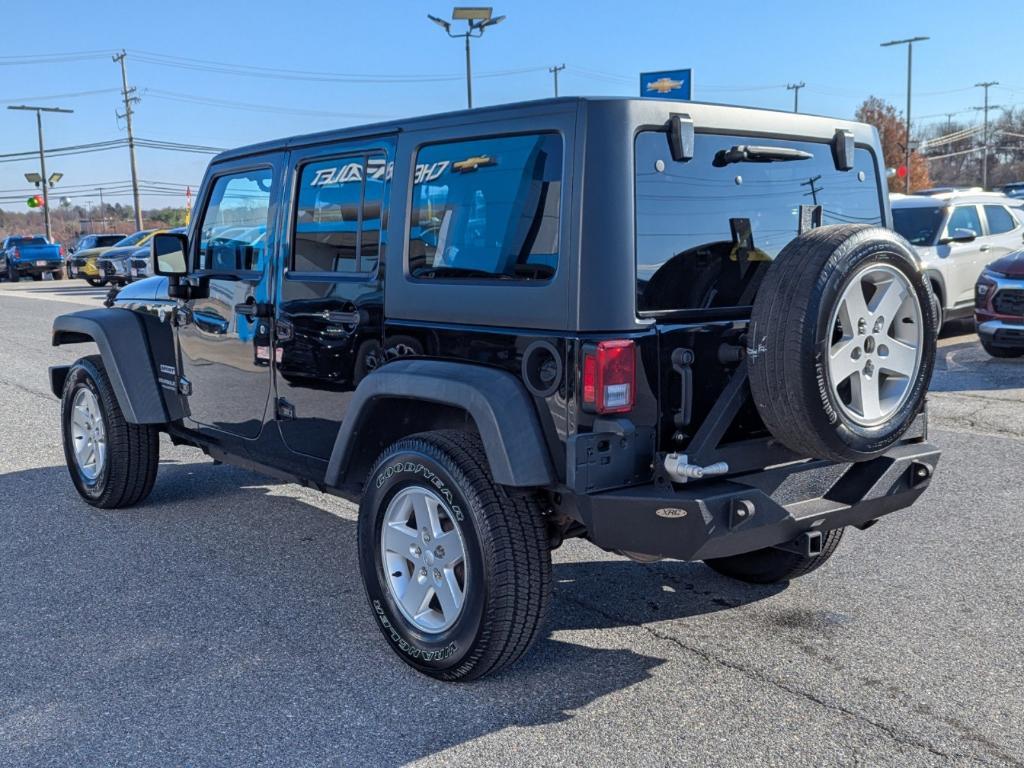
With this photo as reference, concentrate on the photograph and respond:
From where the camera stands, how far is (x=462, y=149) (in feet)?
11.9

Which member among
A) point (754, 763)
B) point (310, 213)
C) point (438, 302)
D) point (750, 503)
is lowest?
point (754, 763)

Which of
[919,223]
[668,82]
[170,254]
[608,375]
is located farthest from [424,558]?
[919,223]

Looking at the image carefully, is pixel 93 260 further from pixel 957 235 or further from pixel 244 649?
pixel 244 649

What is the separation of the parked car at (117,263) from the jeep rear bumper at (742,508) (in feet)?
87.5

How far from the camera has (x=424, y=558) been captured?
3621 millimetres

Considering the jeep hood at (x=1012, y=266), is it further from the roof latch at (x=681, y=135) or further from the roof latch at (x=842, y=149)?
the roof latch at (x=681, y=135)

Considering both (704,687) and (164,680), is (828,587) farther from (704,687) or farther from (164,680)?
(164,680)

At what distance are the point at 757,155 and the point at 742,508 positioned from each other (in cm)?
126

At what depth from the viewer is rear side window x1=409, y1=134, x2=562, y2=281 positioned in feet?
10.9

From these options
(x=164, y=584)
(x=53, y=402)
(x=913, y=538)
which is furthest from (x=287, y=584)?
(x=53, y=402)

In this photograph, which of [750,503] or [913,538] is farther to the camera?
[913,538]

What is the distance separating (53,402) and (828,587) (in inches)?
313

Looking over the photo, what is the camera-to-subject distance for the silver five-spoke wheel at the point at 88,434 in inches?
228

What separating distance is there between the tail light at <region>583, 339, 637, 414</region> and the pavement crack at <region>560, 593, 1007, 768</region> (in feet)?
3.73
